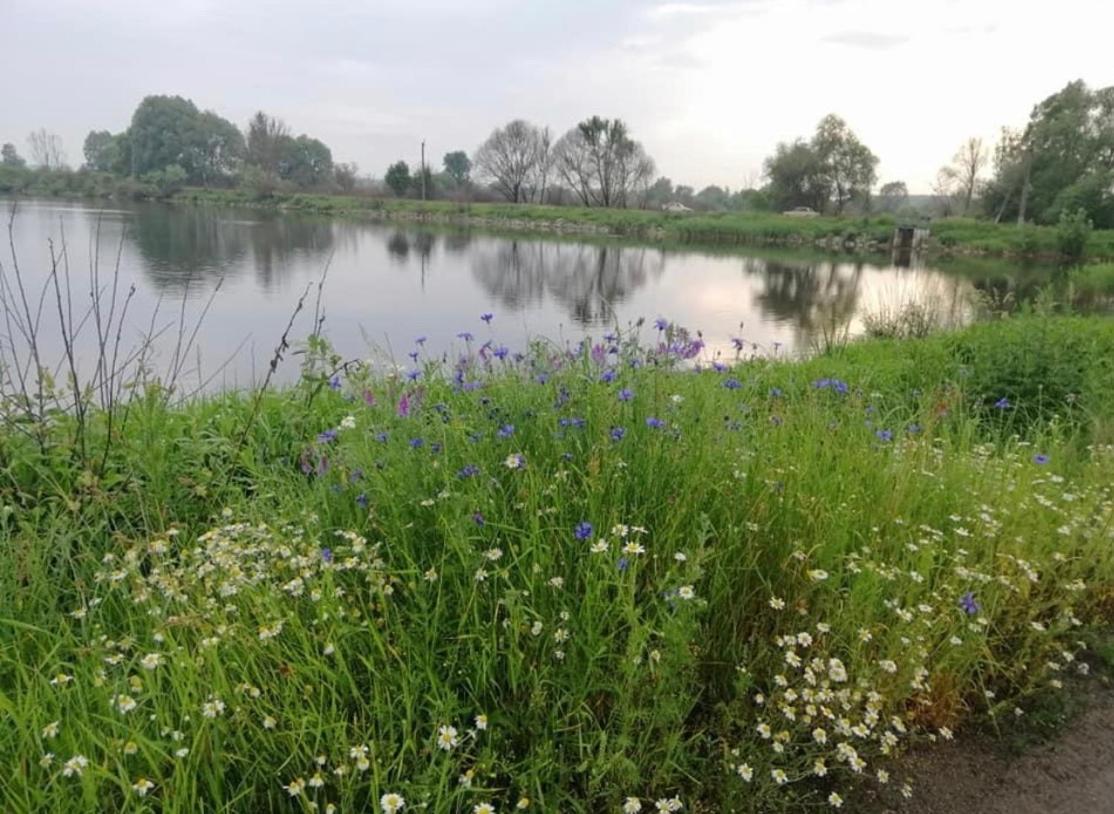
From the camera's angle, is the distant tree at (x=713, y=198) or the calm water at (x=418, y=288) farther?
the distant tree at (x=713, y=198)

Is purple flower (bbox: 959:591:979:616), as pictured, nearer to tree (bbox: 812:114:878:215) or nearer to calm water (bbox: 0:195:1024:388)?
calm water (bbox: 0:195:1024:388)

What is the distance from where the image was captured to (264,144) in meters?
74.6

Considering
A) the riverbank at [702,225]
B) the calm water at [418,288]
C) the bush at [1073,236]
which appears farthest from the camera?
the riverbank at [702,225]

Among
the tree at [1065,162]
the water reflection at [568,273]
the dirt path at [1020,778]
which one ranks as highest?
the tree at [1065,162]

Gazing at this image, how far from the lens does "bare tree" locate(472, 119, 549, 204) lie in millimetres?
70188

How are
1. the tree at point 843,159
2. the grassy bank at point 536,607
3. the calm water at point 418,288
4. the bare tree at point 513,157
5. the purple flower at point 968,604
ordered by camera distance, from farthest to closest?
the bare tree at point 513,157, the tree at point 843,159, the calm water at point 418,288, the purple flower at point 968,604, the grassy bank at point 536,607

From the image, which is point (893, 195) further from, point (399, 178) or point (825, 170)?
point (399, 178)

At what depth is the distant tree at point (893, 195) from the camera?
70.7 m

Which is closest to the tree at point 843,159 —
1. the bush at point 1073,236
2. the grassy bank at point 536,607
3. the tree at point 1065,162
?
the tree at point 1065,162

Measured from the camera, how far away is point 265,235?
97.4ft

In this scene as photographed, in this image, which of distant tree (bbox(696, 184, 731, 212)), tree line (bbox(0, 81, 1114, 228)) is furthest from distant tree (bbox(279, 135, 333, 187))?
distant tree (bbox(696, 184, 731, 212))

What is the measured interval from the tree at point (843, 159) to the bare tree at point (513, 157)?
26694mm

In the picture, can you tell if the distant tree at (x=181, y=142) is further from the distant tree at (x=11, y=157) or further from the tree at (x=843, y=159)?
the tree at (x=843, y=159)

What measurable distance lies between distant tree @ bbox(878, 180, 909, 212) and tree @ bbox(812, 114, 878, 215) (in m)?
10.8
